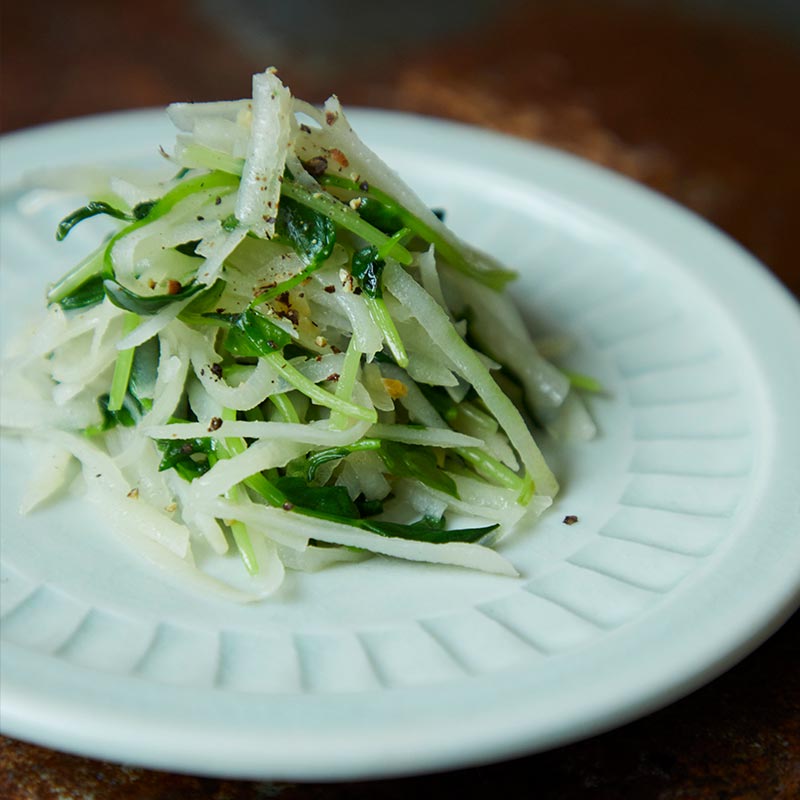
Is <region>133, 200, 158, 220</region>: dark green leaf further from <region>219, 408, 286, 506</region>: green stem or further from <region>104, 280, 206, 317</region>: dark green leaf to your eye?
<region>219, 408, 286, 506</region>: green stem

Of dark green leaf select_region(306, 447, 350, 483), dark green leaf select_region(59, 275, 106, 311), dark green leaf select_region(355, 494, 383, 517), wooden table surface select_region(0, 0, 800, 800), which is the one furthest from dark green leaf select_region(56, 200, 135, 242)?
wooden table surface select_region(0, 0, 800, 800)

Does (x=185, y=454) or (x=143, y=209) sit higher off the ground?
(x=143, y=209)

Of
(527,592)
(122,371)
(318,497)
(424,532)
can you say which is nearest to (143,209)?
(122,371)

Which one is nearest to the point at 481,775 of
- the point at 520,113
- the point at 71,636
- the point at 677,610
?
the point at 677,610

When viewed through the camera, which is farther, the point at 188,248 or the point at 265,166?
the point at 188,248

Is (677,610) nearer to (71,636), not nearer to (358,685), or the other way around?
(358,685)

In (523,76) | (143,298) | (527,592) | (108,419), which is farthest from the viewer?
(523,76)

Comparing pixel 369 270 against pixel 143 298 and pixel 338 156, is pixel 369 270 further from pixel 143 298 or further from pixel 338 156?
pixel 143 298
